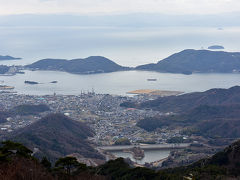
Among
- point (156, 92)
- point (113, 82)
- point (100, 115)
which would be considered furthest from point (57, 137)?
point (113, 82)

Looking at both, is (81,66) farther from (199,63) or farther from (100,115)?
(100,115)

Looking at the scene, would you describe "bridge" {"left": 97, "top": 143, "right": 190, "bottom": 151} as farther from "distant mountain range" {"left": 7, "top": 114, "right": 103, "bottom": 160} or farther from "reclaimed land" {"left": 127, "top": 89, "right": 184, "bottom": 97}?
"reclaimed land" {"left": 127, "top": 89, "right": 184, "bottom": 97}

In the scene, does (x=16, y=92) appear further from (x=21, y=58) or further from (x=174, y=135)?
(x=21, y=58)

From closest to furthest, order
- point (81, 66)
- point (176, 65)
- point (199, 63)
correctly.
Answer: point (81, 66) < point (176, 65) < point (199, 63)

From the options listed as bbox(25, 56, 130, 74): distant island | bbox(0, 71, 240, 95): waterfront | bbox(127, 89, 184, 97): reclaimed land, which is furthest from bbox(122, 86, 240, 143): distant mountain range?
bbox(25, 56, 130, 74): distant island

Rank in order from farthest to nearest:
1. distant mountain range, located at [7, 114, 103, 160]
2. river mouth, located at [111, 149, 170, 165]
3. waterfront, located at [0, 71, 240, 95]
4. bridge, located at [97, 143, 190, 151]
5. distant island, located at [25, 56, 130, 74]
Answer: distant island, located at [25, 56, 130, 74], waterfront, located at [0, 71, 240, 95], bridge, located at [97, 143, 190, 151], river mouth, located at [111, 149, 170, 165], distant mountain range, located at [7, 114, 103, 160]

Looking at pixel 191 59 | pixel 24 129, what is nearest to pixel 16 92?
pixel 24 129
